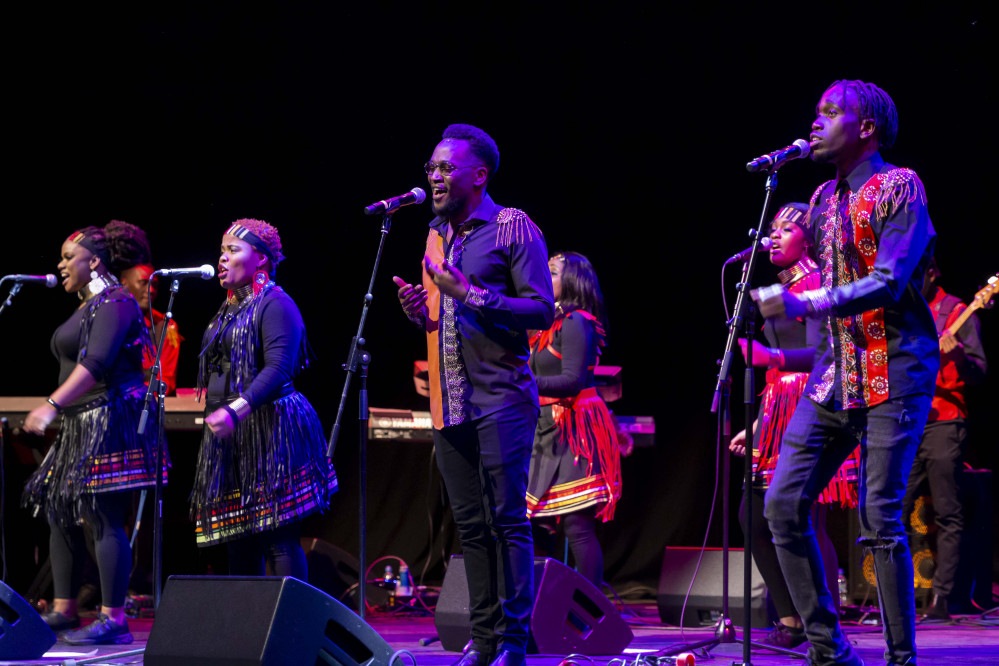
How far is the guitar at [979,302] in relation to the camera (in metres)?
5.97

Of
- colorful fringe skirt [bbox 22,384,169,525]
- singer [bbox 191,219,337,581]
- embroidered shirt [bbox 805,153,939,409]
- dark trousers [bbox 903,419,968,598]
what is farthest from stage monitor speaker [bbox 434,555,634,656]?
dark trousers [bbox 903,419,968,598]

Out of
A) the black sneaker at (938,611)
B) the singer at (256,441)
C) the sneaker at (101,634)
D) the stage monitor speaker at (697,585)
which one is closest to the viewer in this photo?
the singer at (256,441)

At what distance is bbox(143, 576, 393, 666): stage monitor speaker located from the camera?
2879 mm

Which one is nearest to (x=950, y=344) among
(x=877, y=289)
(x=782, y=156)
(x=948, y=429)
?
Answer: (x=948, y=429)

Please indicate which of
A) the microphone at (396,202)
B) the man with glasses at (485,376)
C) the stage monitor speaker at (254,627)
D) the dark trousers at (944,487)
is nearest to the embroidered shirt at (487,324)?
the man with glasses at (485,376)

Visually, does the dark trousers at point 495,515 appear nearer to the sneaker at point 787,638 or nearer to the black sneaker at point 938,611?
the sneaker at point 787,638

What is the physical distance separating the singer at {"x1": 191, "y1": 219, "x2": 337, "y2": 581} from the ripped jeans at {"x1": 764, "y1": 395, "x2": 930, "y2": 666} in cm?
186

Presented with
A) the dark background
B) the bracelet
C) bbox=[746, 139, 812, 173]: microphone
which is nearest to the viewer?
the bracelet

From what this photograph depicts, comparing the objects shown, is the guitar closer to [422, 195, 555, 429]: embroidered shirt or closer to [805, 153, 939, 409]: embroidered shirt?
[805, 153, 939, 409]: embroidered shirt

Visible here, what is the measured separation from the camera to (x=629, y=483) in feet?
23.2

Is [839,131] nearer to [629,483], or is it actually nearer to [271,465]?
[271,465]

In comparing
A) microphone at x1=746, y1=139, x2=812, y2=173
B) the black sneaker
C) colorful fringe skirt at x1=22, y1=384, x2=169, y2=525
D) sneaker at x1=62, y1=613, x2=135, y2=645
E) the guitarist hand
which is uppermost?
microphone at x1=746, y1=139, x2=812, y2=173

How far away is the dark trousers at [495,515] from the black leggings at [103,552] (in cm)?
203

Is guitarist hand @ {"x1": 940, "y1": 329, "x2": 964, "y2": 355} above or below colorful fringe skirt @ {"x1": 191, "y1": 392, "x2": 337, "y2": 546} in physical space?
above
